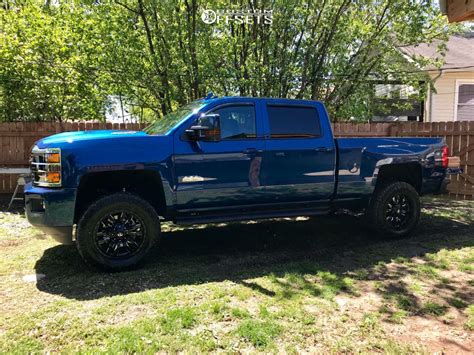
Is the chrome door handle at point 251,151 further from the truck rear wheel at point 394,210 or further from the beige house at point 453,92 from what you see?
the beige house at point 453,92

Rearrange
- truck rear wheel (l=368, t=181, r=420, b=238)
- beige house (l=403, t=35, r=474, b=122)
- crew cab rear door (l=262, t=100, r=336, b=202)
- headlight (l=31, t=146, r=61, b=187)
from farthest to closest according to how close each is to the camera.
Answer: beige house (l=403, t=35, r=474, b=122) → truck rear wheel (l=368, t=181, r=420, b=238) → crew cab rear door (l=262, t=100, r=336, b=202) → headlight (l=31, t=146, r=61, b=187)

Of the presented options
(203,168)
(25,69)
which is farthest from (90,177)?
(25,69)

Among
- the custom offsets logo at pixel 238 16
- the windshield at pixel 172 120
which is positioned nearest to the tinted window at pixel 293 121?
the windshield at pixel 172 120

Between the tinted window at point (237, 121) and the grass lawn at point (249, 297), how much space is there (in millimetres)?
1583

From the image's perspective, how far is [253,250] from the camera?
5.58 metres

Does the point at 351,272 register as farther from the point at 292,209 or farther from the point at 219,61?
the point at 219,61

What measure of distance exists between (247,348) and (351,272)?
82.0 inches

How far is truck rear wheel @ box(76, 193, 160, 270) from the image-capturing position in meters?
4.46

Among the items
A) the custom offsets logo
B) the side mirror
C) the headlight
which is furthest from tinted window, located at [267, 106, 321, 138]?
the custom offsets logo

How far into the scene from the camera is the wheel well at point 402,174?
20.6 ft

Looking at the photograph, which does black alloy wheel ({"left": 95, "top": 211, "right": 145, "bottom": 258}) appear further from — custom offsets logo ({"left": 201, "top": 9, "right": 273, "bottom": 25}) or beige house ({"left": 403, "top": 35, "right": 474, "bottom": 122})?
beige house ({"left": 403, "top": 35, "right": 474, "bottom": 122})

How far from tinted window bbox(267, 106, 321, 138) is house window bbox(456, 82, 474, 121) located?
11.4m

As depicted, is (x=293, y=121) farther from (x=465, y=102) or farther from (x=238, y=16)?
(x=465, y=102)

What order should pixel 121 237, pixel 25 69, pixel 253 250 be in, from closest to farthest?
pixel 121 237, pixel 253 250, pixel 25 69
